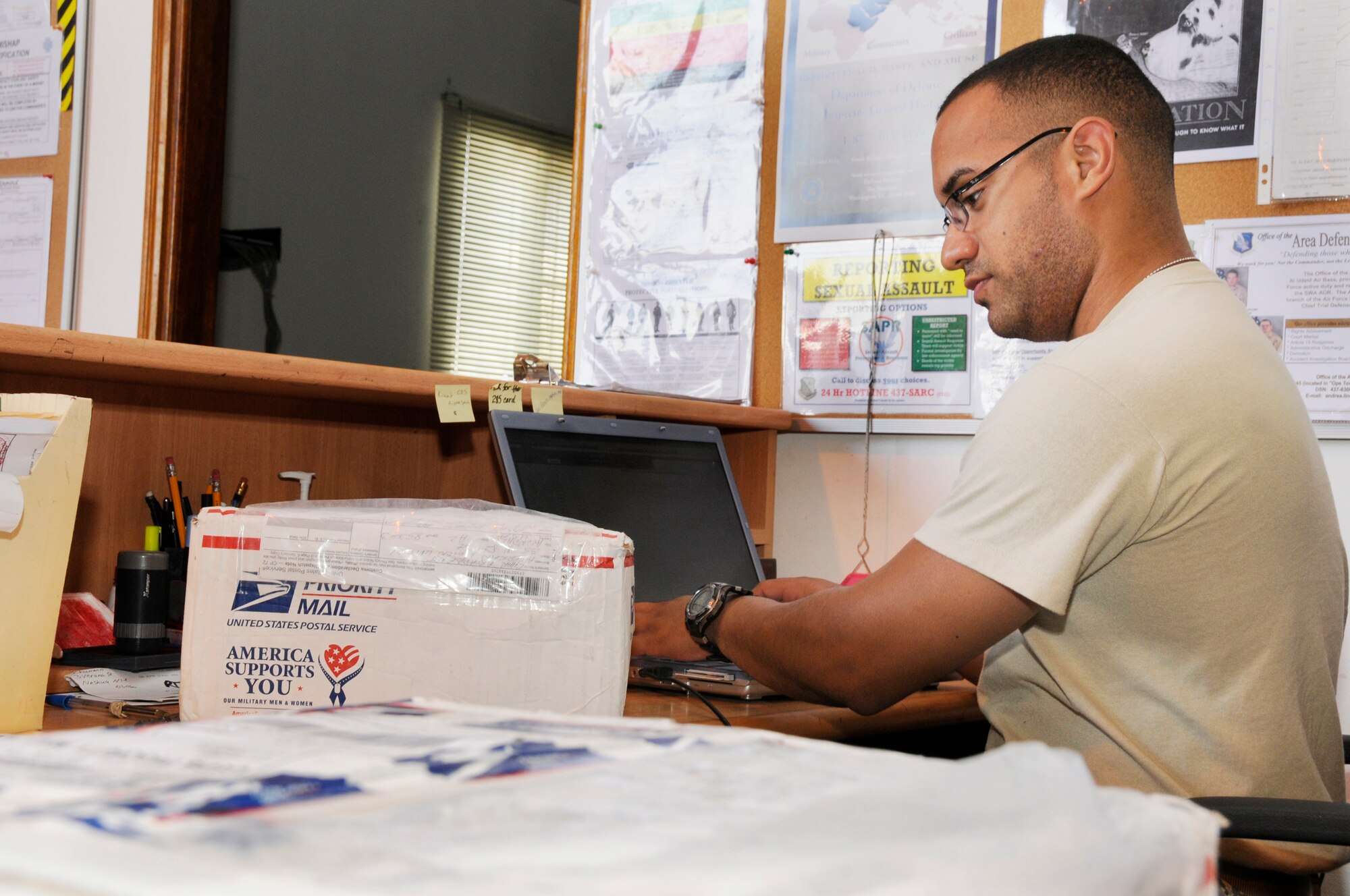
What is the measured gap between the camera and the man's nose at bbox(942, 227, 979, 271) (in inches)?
50.1

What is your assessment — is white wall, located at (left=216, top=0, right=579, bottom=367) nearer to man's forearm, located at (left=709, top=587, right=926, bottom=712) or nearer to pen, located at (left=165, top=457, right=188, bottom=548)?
pen, located at (left=165, top=457, right=188, bottom=548)

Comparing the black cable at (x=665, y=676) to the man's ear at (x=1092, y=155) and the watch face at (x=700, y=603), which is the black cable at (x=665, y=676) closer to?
the watch face at (x=700, y=603)

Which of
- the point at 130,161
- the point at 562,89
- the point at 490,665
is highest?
the point at 562,89

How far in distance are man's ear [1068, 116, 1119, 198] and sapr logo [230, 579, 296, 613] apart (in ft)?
2.72

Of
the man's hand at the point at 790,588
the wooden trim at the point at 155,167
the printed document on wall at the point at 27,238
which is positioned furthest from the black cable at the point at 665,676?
the printed document on wall at the point at 27,238

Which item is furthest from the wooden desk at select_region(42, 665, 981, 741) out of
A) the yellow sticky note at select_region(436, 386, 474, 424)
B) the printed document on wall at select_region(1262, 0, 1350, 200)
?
the printed document on wall at select_region(1262, 0, 1350, 200)

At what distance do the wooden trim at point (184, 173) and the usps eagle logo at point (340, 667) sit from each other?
157 cm

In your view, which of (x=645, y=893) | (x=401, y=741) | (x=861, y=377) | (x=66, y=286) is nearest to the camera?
(x=645, y=893)

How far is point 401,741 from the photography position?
0.40 m

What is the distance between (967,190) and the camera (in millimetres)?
1254

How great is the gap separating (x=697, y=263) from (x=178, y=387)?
2.88 feet

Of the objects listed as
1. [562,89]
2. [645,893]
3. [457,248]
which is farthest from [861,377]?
[562,89]

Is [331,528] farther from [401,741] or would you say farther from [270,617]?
[401,741]

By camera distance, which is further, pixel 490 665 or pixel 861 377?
pixel 861 377
